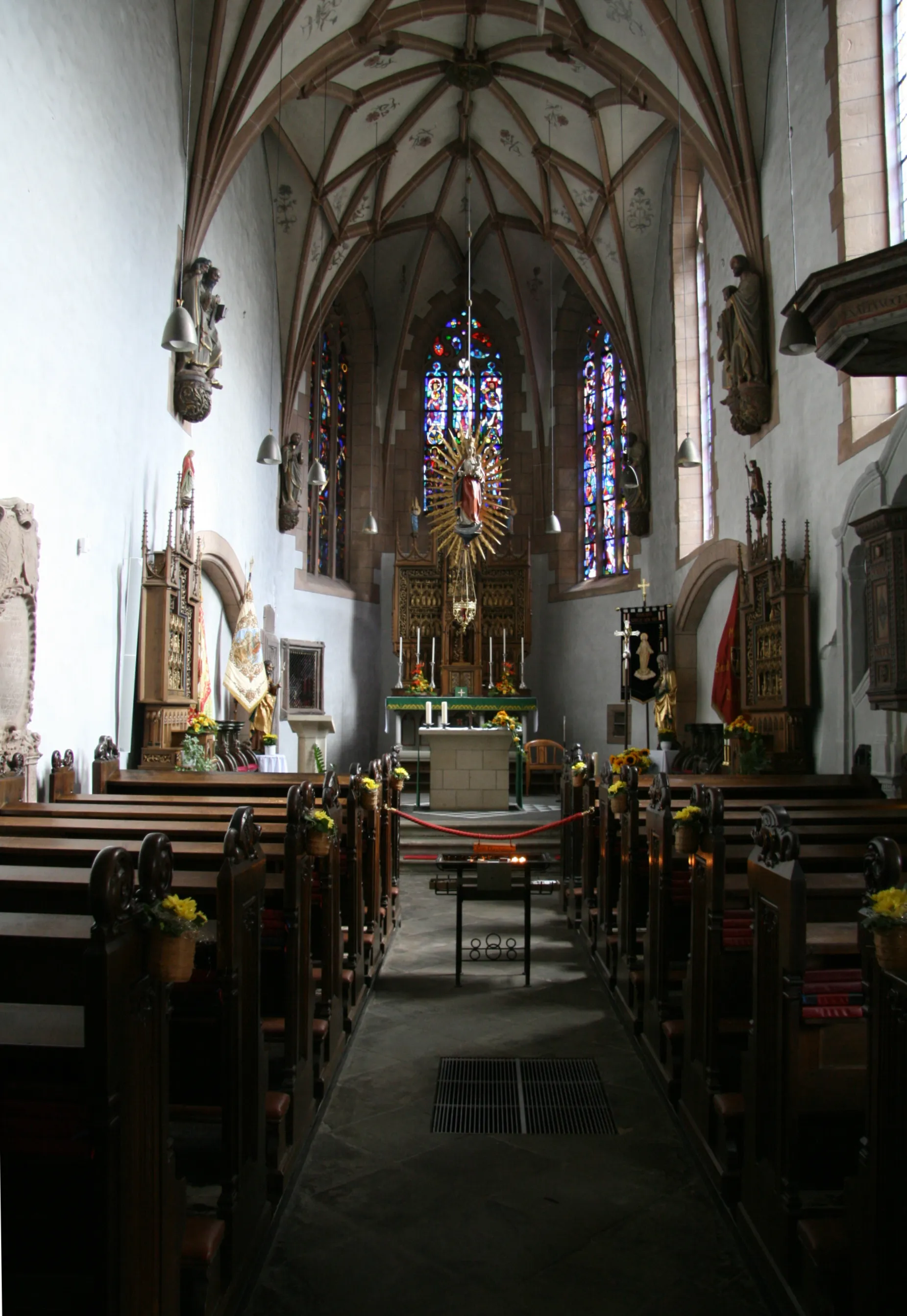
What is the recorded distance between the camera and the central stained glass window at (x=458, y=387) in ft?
61.4

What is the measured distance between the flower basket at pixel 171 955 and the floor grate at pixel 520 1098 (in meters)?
2.41

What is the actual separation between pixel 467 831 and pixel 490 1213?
729cm

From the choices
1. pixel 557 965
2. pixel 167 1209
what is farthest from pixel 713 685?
pixel 167 1209

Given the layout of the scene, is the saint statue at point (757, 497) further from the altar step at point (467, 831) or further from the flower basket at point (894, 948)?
the flower basket at point (894, 948)

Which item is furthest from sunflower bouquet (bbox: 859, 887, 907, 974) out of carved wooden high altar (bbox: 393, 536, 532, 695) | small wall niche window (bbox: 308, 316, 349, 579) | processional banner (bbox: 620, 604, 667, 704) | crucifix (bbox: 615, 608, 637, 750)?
carved wooden high altar (bbox: 393, 536, 532, 695)

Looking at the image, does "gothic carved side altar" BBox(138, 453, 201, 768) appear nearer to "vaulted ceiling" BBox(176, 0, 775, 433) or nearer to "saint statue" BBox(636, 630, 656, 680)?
"vaulted ceiling" BBox(176, 0, 775, 433)

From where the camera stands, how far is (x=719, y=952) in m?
3.87

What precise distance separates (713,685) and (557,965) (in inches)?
221

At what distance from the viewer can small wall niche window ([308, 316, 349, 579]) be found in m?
16.9

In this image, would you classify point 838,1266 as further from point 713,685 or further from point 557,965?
point 713,685

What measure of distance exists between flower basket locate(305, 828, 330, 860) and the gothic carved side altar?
4.83 m

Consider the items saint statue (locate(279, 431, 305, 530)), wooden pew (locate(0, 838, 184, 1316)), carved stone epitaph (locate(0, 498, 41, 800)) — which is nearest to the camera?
wooden pew (locate(0, 838, 184, 1316))

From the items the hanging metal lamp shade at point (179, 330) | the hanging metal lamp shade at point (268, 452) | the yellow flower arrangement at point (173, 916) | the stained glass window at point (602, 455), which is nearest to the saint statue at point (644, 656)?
the stained glass window at point (602, 455)

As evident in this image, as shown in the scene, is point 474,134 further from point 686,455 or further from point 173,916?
point 173,916
